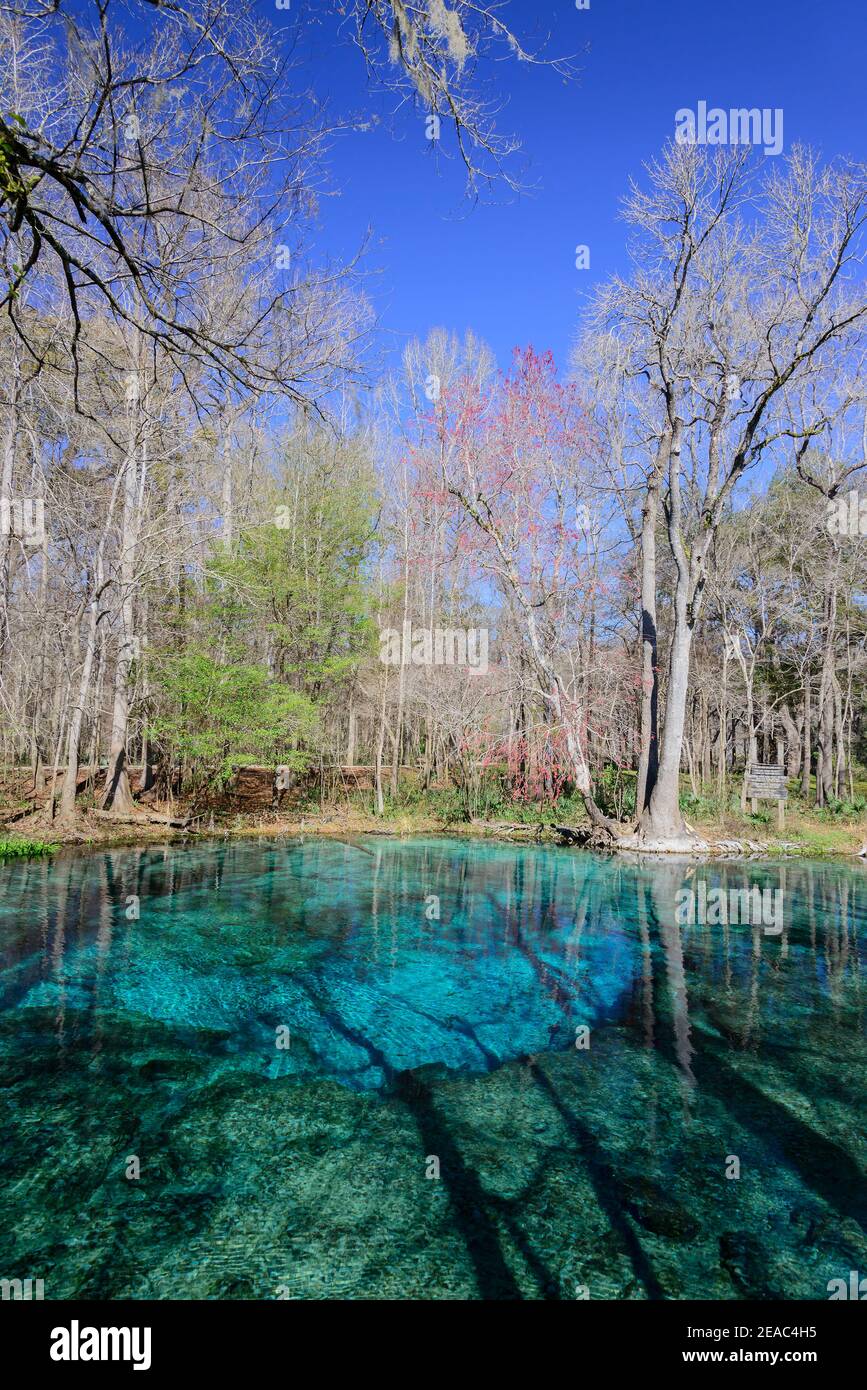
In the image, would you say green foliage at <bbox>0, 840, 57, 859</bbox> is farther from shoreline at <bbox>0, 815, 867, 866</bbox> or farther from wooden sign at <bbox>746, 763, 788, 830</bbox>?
wooden sign at <bbox>746, 763, 788, 830</bbox>

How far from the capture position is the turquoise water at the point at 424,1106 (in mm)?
2750

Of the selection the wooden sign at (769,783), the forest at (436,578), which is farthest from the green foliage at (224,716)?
the wooden sign at (769,783)

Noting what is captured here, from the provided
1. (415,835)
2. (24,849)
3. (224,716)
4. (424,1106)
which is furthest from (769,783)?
(24,849)

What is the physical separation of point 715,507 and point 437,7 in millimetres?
12839

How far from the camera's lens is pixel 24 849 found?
11.1m

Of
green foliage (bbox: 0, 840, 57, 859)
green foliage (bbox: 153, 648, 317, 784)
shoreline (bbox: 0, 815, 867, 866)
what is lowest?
shoreline (bbox: 0, 815, 867, 866)

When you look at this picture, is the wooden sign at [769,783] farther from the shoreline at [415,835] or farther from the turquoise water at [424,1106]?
the turquoise water at [424,1106]

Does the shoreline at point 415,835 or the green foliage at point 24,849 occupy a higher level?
the green foliage at point 24,849

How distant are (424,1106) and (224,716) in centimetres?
1176

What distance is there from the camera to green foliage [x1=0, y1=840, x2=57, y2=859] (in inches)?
429

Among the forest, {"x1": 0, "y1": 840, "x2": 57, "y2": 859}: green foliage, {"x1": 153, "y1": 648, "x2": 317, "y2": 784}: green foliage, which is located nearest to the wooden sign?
the forest

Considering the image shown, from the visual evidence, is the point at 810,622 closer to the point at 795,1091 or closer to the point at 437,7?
the point at 795,1091

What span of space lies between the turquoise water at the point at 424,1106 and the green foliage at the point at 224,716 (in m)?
6.49

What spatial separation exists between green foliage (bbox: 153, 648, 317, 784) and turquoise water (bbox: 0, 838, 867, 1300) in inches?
256
